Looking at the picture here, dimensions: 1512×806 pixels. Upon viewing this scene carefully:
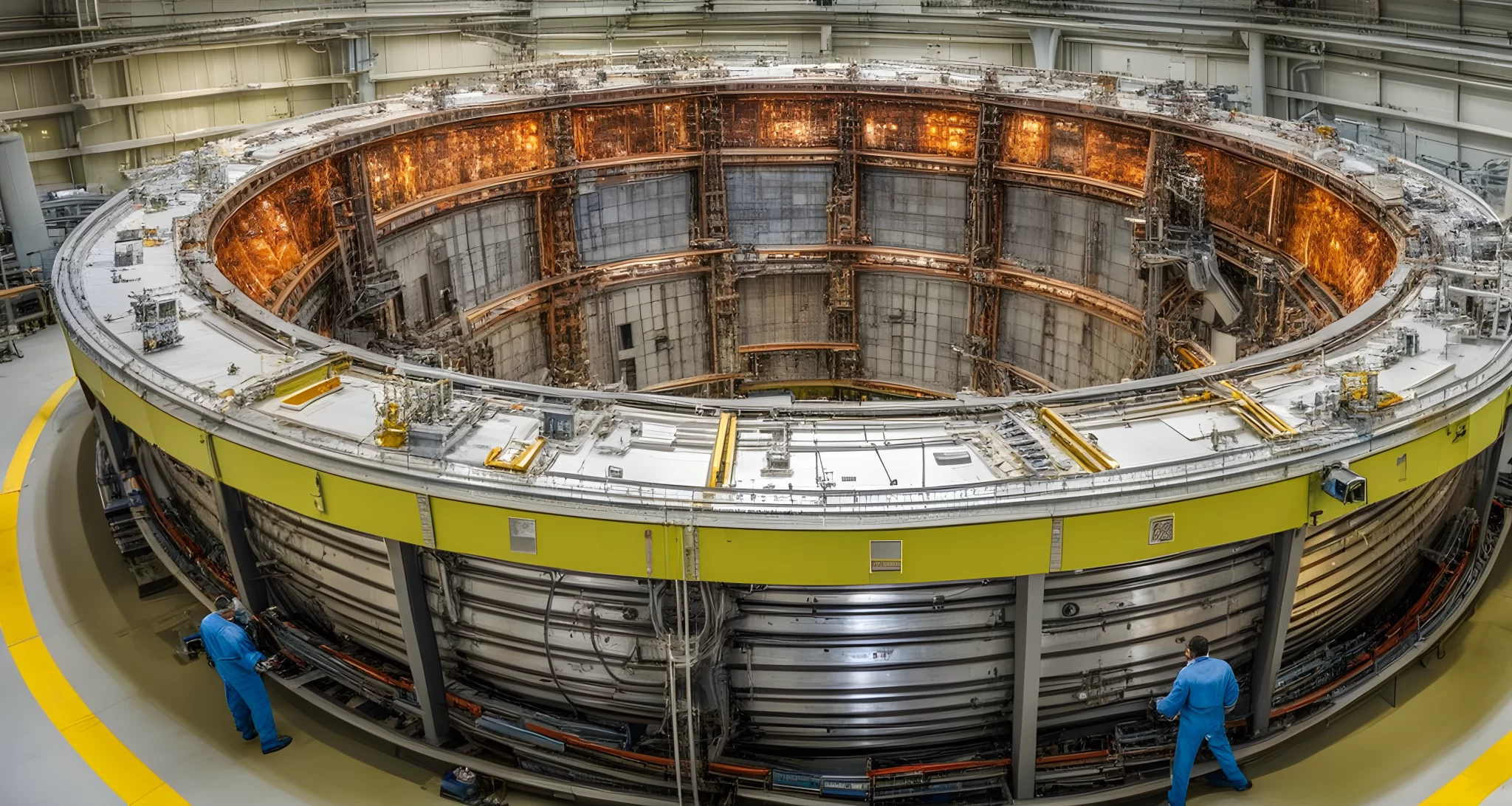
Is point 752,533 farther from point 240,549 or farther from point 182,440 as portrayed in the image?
point 240,549

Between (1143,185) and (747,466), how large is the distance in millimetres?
17806

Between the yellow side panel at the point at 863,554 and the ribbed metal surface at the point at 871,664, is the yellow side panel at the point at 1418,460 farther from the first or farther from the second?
the ribbed metal surface at the point at 871,664

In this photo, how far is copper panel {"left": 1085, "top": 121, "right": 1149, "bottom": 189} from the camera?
27172 millimetres

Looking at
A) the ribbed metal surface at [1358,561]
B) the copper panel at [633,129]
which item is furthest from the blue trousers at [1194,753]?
the copper panel at [633,129]

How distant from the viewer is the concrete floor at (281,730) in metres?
13.2

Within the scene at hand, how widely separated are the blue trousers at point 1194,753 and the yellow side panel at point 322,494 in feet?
26.3

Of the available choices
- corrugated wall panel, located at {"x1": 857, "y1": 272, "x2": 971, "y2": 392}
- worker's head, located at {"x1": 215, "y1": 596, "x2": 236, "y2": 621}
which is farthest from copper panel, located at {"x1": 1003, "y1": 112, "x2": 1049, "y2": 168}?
worker's head, located at {"x1": 215, "y1": 596, "x2": 236, "y2": 621}

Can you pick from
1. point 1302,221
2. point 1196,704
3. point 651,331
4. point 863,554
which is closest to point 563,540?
point 863,554

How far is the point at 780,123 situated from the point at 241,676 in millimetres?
21682

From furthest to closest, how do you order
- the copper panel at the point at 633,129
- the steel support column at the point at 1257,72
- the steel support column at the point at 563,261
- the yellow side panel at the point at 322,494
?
the steel support column at the point at 1257,72 < the copper panel at the point at 633,129 < the steel support column at the point at 563,261 < the yellow side panel at the point at 322,494

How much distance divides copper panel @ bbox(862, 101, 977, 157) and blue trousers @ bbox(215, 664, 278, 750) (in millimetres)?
A: 21872

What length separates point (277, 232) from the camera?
23.2 metres

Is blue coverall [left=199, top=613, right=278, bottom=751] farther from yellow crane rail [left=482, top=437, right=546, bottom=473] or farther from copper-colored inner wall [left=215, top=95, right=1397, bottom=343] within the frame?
copper-colored inner wall [left=215, top=95, right=1397, bottom=343]

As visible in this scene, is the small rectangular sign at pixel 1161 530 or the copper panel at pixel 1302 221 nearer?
the small rectangular sign at pixel 1161 530
